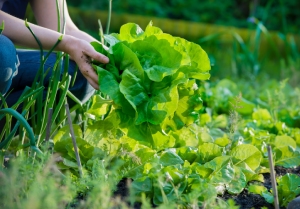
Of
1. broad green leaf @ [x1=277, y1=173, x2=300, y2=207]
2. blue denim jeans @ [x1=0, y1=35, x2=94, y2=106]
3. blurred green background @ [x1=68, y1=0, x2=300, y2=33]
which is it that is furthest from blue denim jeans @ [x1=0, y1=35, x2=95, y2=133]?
blurred green background @ [x1=68, y1=0, x2=300, y2=33]

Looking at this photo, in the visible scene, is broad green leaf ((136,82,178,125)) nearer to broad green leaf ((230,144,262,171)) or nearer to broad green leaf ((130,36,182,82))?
broad green leaf ((130,36,182,82))

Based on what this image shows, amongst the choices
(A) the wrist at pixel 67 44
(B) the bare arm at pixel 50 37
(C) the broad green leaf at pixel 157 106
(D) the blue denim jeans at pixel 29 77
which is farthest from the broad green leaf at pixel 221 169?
(D) the blue denim jeans at pixel 29 77

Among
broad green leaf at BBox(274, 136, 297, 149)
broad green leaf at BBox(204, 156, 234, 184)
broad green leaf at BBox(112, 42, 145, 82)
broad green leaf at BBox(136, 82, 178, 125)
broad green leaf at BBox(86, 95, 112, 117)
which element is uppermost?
broad green leaf at BBox(112, 42, 145, 82)

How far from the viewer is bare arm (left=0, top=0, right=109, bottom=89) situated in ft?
5.54

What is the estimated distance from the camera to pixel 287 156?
2076 mm

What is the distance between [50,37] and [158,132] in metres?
0.47

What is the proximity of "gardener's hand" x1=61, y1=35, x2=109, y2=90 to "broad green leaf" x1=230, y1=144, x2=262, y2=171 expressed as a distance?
1.78 ft

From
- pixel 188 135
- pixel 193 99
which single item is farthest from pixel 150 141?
pixel 188 135

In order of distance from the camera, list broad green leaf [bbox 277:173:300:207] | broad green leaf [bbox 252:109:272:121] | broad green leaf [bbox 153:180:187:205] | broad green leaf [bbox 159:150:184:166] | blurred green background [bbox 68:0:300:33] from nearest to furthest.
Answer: broad green leaf [bbox 153:180:187:205] < broad green leaf [bbox 277:173:300:207] < broad green leaf [bbox 159:150:184:166] < broad green leaf [bbox 252:109:272:121] < blurred green background [bbox 68:0:300:33]

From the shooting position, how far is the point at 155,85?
1.69 metres

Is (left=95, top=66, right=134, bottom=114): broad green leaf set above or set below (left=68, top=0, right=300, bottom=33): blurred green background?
above

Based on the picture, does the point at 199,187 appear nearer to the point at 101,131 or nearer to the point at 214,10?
the point at 101,131

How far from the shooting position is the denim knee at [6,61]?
1.76 m

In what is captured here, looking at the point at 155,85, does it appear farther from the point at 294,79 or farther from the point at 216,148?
the point at 294,79
